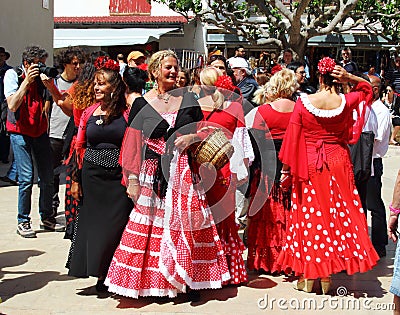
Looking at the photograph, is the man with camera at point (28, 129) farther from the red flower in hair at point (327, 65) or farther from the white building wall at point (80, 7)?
the white building wall at point (80, 7)

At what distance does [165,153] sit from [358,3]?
17929mm

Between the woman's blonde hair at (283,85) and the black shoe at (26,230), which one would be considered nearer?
the woman's blonde hair at (283,85)

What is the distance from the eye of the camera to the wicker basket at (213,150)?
478 cm

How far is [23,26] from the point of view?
14.2 m

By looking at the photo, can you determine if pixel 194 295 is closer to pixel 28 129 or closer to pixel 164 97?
pixel 164 97

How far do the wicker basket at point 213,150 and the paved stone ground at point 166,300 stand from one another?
1.13m

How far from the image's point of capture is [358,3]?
2109 cm

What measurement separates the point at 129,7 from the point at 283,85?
2302 centimetres

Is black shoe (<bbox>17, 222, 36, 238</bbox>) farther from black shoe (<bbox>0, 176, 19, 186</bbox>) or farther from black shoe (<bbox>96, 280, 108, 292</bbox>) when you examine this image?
black shoe (<bbox>0, 176, 19, 186</bbox>)

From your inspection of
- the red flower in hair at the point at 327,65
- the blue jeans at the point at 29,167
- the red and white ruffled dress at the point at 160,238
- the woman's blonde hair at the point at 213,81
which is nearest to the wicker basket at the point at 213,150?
the red and white ruffled dress at the point at 160,238

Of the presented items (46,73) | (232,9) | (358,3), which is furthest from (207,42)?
(46,73)

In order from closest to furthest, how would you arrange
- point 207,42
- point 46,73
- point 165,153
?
1. point 165,153
2. point 46,73
3. point 207,42

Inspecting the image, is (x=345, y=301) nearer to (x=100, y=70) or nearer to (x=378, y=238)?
(x=378, y=238)

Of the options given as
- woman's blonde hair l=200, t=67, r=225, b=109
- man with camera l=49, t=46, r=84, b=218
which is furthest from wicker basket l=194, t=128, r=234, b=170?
man with camera l=49, t=46, r=84, b=218
